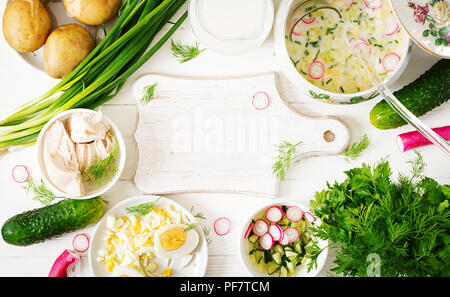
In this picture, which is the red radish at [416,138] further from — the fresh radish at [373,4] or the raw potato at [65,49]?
the raw potato at [65,49]

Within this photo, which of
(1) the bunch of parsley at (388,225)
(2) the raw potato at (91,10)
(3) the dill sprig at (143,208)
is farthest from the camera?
(3) the dill sprig at (143,208)

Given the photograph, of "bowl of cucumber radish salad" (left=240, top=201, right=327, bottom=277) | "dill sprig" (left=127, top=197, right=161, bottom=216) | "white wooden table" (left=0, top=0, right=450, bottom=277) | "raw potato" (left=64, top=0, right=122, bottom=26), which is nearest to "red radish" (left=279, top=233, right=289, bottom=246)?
"bowl of cucumber radish salad" (left=240, top=201, right=327, bottom=277)

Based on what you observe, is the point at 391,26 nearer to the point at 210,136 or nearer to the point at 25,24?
the point at 210,136

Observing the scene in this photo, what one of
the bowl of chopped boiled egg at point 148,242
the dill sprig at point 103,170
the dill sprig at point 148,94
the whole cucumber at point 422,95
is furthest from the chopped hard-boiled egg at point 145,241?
the whole cucumber at point 422,95

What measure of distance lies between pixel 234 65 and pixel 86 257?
787 millimetres

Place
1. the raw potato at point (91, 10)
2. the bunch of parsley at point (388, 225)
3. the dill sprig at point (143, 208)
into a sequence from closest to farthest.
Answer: the bunch of parsley at point (388, 225), the raw potato at point (91, 10), the dill sprig at point (143, 208)

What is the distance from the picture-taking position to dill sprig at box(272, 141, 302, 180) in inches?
51.9

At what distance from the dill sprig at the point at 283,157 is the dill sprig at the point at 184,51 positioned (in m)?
0.40

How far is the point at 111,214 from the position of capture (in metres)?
1.30

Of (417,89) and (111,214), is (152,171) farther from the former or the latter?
(417,89)

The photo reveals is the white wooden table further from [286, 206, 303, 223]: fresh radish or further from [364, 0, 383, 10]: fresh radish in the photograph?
[364, 0, 383, 10]: fresh radish

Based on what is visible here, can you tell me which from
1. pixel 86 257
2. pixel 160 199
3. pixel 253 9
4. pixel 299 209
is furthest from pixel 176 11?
pixel 86 257

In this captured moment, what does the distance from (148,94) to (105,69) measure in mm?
150

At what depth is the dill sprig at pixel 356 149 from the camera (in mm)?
1330
